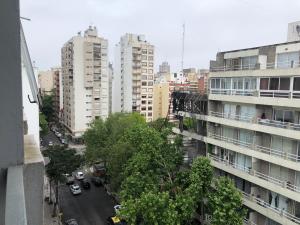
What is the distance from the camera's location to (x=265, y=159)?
579 inches

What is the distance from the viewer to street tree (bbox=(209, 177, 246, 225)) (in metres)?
12.6

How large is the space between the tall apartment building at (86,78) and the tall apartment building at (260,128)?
32.4 m

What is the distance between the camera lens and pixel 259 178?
15.1 m

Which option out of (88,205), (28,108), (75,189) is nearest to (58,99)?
(75,189)

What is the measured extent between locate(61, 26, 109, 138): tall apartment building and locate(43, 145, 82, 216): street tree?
22.0 meters

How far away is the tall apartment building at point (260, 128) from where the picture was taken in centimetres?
1367

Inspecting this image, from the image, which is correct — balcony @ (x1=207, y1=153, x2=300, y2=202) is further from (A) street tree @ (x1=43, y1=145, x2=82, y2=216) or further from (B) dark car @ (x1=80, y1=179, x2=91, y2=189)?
(B) dark car @ (x1=80, y1=179, x2=91, y2=189)

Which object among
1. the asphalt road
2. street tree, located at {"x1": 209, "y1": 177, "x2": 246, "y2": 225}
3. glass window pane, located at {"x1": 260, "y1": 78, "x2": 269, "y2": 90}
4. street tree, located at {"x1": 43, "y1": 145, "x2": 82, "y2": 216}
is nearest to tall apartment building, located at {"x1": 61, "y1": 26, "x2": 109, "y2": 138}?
the asphalt road

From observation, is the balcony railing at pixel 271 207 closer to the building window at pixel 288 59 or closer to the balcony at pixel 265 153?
the balcony at pixel 265 153

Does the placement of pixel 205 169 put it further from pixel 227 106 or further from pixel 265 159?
Answer: pixel 227 106

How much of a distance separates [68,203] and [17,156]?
1084 inches

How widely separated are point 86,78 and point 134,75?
28.3ft

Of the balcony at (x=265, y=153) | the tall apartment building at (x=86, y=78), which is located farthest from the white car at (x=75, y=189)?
the tall apartment building at (x=86, y=78)

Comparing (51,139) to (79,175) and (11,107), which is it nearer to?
(79,175)
